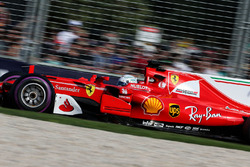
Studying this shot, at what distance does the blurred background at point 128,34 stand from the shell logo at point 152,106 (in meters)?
2.69

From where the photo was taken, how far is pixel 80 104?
20.8 ft

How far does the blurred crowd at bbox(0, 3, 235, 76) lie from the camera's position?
8.74 m

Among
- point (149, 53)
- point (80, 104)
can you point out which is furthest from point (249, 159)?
point (149, 53)

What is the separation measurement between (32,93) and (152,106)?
6.58 ft

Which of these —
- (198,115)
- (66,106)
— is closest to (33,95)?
(66,106)

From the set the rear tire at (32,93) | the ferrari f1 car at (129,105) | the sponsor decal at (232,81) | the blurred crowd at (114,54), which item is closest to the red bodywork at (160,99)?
the ferrari f1 car at (129,105)

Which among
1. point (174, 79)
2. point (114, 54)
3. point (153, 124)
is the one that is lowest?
point (153, 124)

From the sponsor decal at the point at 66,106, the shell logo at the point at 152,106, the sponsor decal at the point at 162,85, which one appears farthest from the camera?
the sponsor decal at the point at 162,85

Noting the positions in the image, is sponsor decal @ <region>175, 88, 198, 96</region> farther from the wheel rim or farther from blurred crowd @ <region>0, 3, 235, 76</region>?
the wheel rim

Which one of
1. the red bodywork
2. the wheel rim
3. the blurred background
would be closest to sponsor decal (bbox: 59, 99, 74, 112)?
the red bodywork

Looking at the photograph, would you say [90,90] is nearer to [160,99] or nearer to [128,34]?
[160,99]

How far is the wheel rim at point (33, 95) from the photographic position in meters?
6.26

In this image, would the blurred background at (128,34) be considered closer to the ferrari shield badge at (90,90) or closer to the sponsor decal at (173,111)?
the ferrari shield badge at (90,90)

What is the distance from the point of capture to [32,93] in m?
6.30
